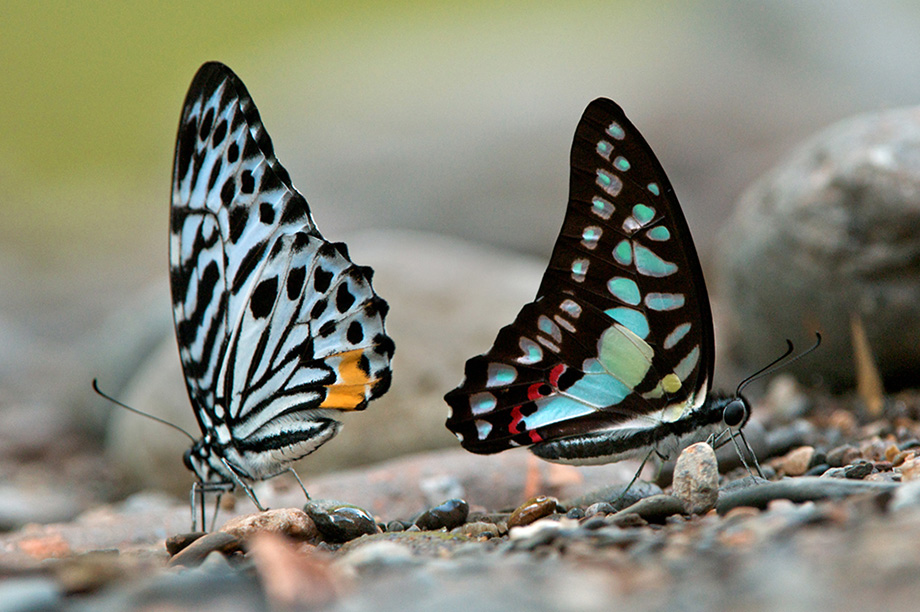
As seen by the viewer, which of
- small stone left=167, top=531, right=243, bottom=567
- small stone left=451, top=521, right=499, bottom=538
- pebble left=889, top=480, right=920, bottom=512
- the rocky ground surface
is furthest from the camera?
small stone left=451, top=521, right=499, bottom=538

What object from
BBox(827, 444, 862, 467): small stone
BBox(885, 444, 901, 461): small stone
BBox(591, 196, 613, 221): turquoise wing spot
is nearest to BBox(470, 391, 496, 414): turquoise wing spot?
BBox(591, 196, 613, 221): turquoise wing spot

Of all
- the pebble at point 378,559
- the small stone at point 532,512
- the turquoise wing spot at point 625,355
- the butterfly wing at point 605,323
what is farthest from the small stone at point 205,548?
the turquoise wing spot at point 625,355

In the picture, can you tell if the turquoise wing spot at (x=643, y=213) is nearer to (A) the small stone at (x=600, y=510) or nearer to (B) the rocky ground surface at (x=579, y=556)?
(B) the rocky ground surface at (x=579, y=556)

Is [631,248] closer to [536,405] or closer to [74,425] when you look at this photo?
[536,405]

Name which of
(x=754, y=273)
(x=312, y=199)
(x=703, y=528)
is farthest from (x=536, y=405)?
(x=312, y=199)

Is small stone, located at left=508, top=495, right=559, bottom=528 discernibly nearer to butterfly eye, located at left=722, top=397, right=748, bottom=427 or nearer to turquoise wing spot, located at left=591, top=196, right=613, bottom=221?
butterfly eye, located at left=722, top=397, right=748, bottom=427

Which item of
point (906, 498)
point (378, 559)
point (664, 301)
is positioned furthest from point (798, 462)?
point (378, 559)
